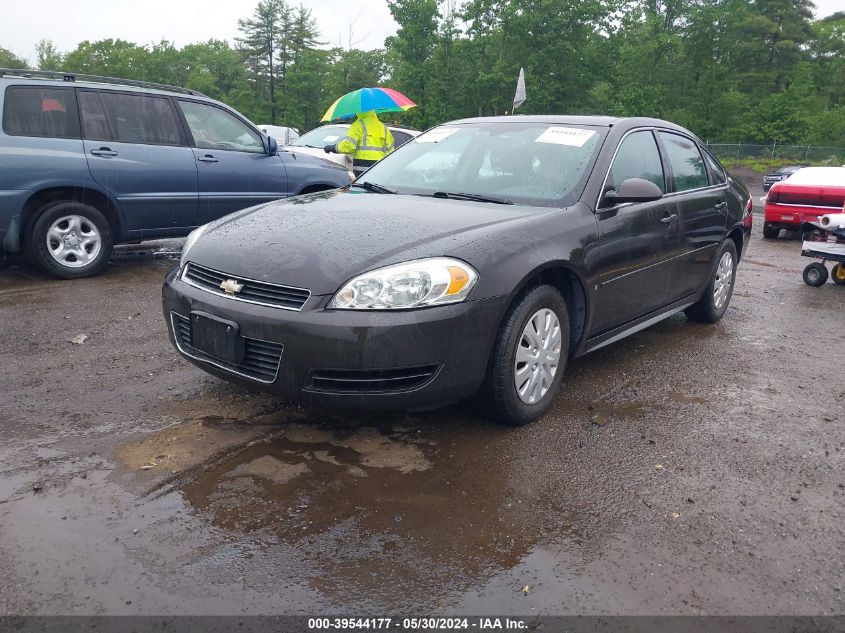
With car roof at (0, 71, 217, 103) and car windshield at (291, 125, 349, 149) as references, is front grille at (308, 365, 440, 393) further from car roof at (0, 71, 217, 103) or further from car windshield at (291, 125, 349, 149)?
car windshield at (291, 125, 349, 149)

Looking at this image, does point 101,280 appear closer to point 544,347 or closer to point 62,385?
point 62,385

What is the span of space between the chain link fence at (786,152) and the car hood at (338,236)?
1564 inches

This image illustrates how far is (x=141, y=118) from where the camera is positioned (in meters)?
7.01

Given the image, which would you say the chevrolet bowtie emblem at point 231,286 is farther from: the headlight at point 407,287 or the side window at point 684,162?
the side window at point 684,162

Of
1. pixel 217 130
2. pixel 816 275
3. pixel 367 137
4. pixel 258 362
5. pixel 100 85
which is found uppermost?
pixel 100 85

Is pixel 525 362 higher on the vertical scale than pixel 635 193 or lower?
lower

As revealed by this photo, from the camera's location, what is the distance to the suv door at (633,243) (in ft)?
13.3

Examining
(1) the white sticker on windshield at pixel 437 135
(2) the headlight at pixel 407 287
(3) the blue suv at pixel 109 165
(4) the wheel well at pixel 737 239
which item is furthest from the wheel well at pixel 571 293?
(3) the blue suv at pixel 109 165

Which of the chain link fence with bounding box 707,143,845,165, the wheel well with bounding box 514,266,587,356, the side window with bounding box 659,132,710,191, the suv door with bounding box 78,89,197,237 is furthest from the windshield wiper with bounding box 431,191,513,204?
the chain link fence with bounding box 707,143,845,165

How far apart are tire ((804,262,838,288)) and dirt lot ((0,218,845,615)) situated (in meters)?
3.65

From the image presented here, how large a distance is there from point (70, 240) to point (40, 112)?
116 centimetres

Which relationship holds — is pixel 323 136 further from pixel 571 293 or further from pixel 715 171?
pixel 571 293

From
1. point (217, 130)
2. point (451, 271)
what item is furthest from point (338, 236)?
point (217, 130)

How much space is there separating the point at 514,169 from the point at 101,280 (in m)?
4.36
